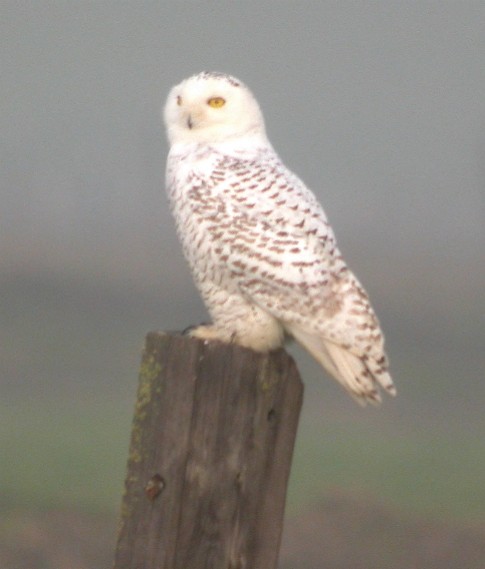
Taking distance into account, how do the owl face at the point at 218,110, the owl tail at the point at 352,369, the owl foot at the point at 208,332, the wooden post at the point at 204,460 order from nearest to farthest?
the wooden post at the point at 204,460 < the owl tail at the point at 352,369 < the owl foot at the point at 208,332 < the owl face at the point at 218,110

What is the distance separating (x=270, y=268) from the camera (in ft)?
7.06

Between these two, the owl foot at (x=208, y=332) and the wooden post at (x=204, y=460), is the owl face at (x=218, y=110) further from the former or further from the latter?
the wooden post at (x=204, y=460)

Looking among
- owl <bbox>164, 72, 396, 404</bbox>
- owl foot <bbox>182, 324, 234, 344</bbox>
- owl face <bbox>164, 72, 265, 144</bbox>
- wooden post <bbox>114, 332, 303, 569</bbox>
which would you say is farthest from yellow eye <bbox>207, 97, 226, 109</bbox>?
wooden post <bbox>114, 332, 303, 569</bbox>

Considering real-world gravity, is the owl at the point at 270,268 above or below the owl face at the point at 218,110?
below

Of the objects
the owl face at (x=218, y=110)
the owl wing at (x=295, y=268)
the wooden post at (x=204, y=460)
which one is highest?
the owl face at (x=218, y=110)

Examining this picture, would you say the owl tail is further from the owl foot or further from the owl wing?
the owl foot

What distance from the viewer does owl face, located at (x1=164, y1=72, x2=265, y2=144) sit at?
2.54m

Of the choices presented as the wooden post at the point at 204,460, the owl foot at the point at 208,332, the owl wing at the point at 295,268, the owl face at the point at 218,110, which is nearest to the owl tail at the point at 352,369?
the owl wing at the point at 295,268

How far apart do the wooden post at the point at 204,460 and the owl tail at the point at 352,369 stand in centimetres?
41

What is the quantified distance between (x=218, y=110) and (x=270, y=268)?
23.9 inches

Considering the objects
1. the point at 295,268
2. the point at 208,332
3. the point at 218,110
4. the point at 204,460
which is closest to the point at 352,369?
the point at 295,268

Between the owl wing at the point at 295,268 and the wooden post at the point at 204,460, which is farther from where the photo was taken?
the owl wing at the point at 295,268

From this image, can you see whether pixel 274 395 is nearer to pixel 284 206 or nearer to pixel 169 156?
pixel 284 206

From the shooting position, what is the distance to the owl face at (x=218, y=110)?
254 cm
